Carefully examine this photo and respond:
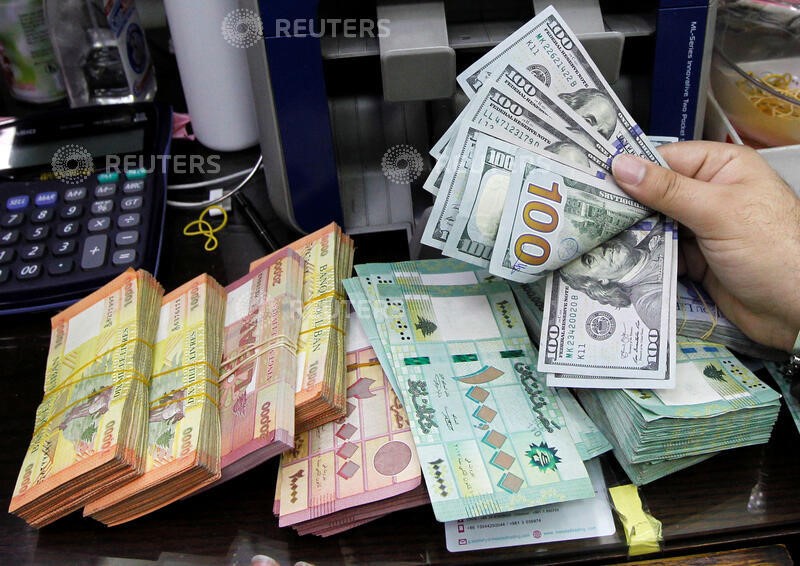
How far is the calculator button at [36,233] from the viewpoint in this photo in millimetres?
862

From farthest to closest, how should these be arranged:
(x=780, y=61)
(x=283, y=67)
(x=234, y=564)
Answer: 1. (x=780, y=61)
2. (x=283, y=67)
3. (x=234, y=564)

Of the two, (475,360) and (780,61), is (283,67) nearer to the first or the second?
(475,360)

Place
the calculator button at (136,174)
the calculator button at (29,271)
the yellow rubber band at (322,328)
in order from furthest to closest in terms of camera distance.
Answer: the calculator button at (136,174), the calculator button at (29,271), the yellow rubber band at (322,328)

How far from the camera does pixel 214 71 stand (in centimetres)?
97

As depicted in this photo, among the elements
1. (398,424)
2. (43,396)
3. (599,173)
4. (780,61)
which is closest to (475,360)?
(398,424)

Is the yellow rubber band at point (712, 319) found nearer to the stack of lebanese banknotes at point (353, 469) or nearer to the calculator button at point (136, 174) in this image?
the stack of lebanese banknotes at point (353, 469)

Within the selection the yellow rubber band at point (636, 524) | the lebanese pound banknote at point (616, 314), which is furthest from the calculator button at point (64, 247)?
the yellow rubber band at point (636, 524)

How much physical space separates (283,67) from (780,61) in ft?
2.16

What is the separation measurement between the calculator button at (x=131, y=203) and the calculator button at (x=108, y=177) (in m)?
0.04

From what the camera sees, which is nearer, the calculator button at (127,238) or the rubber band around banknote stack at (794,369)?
the rubber band around banknote stack at (794,369)

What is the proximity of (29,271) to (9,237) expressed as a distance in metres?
0.06

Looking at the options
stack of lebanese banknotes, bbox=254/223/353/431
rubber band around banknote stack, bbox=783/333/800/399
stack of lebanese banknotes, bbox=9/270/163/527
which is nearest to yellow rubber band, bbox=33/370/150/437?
stack of lebanese banknotes, bbox=9/270/163/527

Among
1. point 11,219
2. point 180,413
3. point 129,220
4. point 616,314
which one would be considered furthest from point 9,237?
point 616,314

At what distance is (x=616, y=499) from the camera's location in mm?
655
